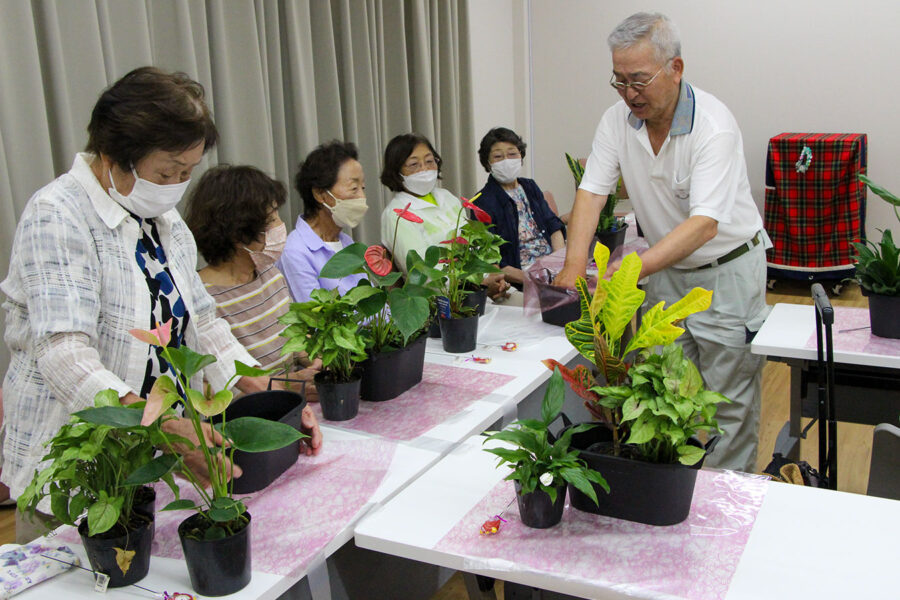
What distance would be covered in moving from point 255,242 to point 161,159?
0.75 metres

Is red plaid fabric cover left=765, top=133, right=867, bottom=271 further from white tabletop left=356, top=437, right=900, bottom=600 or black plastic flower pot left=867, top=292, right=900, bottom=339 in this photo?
white tabletop left=356, top=437, right=900, bottom=600

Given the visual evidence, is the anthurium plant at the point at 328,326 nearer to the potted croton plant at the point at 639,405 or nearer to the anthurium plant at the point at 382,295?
the anthurium plant at the point at 382,295

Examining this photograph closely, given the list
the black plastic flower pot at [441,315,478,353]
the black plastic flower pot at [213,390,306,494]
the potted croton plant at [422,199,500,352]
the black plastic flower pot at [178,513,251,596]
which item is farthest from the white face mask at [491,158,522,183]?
the black plastic flower pot at [178,513,251,596]

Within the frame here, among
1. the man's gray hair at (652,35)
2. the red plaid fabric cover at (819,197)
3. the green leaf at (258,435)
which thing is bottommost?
the red plaid fabric cover at (819,197)

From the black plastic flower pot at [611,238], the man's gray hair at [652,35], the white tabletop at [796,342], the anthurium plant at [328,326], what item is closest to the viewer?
the anthurium plant at [328,326]

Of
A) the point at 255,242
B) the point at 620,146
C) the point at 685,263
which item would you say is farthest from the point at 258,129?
the point at 685,263

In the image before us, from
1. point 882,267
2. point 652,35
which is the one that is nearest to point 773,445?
point 882,267

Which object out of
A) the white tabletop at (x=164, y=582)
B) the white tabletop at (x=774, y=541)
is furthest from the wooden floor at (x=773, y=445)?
the white tabletop at (x=164, y=582)

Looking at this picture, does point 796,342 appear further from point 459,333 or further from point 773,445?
point 773,445

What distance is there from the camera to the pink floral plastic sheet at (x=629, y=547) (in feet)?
3.87

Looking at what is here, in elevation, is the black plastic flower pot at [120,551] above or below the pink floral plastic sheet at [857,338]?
above

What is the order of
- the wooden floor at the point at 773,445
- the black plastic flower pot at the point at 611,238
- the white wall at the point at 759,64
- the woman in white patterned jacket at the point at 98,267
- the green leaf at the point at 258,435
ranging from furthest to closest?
the white wall at the point at 759,64 → the black plastic flower pot at the point at 611,238 → the wooden floor at the point at 773,445 → the woman in white patterned jacket at the point at 98,267 → the green leaf at the point at 258,435

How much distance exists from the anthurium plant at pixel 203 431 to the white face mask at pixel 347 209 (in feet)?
4.96

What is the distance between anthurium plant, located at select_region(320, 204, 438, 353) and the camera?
1.79 m
